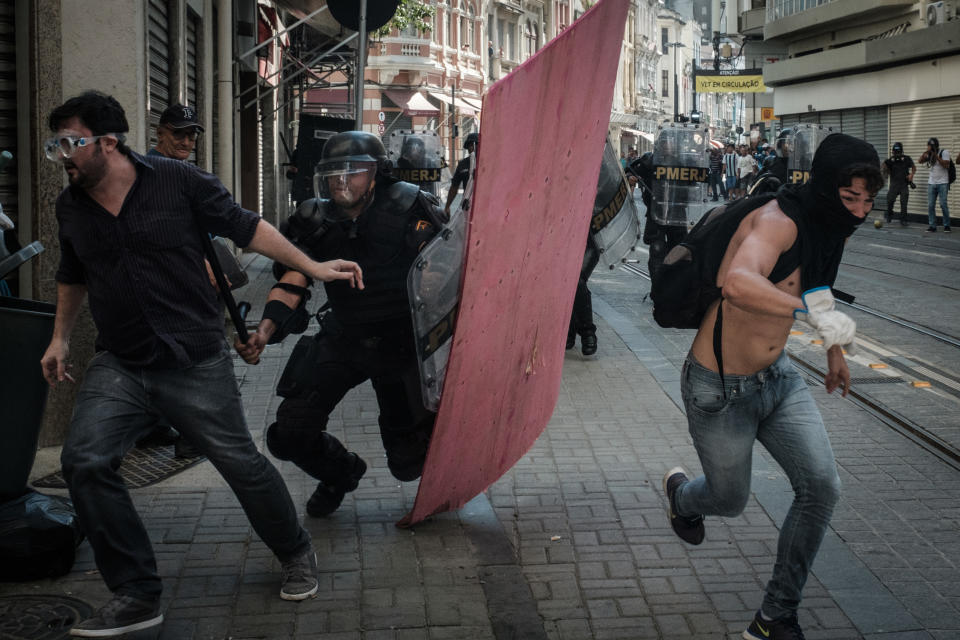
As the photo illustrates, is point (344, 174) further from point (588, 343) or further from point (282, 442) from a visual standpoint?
point (588, 343)

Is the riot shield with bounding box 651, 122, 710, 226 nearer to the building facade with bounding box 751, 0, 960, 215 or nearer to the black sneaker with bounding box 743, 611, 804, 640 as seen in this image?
the black sneaker with bounding box 743, 611, 804, 640

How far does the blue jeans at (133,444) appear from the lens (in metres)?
3.77

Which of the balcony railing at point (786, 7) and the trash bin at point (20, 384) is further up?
the balcony railing at point (786, 7)

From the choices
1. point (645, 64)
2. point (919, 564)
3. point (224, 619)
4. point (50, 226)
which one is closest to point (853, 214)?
point (919, 564)

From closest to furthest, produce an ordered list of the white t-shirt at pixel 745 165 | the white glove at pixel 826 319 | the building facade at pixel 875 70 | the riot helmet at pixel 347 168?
the white glove at pixel 826 319
the riot helmet at pixel 347 168
the building facade at pixel 875 70
the white t-shirt at pixel 745 165

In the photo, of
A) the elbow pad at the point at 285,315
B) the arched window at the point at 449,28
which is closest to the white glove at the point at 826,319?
the elbow pad at the point at 285,315

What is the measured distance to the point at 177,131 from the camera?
6301mm

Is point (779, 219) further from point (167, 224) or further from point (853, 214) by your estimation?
point (167, 224)

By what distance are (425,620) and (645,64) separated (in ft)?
291

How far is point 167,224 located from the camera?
3.83 metres

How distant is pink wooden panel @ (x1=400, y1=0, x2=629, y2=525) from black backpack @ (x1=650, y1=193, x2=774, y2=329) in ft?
1.99

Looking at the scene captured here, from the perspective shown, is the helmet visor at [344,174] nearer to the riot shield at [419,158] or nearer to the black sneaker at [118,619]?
the black sneaker at [118,619]

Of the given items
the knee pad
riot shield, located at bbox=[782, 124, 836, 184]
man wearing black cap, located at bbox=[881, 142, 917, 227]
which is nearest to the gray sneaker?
the knee pad

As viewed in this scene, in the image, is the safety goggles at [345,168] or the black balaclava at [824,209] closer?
the black balaclava at [824,209]
